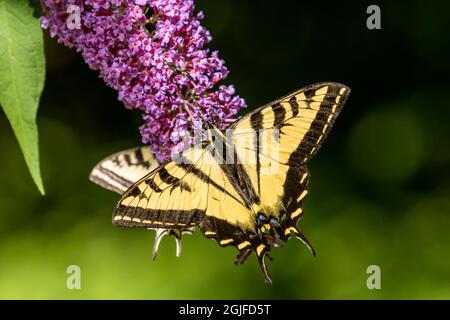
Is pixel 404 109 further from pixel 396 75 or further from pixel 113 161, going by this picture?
pixel 113 161

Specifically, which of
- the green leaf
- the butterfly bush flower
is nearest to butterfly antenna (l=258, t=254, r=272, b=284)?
the butterfly bush flower

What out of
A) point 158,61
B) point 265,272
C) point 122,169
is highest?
point 158,61

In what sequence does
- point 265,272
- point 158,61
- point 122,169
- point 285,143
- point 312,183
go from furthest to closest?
point 312,183
point 122,169
point 285,143
point 265,272
point 158,61

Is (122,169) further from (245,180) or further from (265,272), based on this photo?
(265,272)

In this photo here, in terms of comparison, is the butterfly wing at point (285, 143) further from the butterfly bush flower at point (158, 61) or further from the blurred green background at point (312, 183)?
the blurred green background at point (312, 183)

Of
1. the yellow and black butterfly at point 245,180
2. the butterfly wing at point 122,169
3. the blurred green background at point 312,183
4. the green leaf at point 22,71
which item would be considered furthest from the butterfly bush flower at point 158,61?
the blurred green background at point 312,183

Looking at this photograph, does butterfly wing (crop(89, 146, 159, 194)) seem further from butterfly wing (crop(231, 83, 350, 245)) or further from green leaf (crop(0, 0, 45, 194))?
green leaf (crop(0, 0, 45, 194))

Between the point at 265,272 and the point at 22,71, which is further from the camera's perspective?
the point at 265,272

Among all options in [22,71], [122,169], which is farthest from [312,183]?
[22,71]
